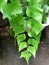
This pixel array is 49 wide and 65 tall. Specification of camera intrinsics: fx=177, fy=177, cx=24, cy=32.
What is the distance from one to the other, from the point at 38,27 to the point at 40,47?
0.17 meters

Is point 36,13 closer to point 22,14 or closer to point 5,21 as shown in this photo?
point 22,14

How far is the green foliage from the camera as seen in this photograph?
27.7 inches

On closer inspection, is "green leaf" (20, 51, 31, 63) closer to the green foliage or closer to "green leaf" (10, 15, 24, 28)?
the green foliage

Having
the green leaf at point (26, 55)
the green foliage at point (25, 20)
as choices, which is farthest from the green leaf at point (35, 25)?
the green leaf at point (26, 55)

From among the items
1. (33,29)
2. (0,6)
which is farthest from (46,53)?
(0,6)

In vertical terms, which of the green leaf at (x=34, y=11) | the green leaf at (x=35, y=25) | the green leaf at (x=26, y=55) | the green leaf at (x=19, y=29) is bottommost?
the green leaf at (x=26, y=55)

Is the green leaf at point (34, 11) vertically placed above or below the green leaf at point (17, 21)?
above

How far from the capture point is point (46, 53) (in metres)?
0.84

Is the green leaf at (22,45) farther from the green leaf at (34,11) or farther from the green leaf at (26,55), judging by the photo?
the green leaf at (34,11)

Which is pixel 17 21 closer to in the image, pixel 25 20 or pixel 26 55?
pixel 25 20

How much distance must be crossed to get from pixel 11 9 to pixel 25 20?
81 mm

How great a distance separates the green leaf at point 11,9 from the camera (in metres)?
0.70

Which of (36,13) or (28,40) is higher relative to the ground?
Answer: (36,13)

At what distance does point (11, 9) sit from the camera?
708 mm
